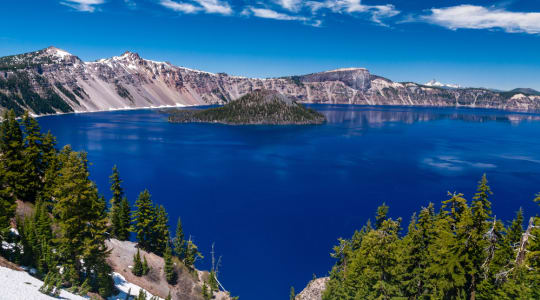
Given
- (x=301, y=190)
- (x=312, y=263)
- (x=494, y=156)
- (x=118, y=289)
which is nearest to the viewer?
(x=118, y=289)

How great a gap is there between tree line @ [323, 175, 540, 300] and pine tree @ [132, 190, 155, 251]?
32.1 m

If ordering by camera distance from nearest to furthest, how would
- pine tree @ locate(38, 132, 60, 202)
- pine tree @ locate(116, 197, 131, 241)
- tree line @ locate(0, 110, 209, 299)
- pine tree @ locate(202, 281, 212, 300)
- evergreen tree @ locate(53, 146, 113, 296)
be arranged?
evergreen tree @ locate(53, 146, 113, 296) → tree line @ locate(0, 110, 209, 299) → pine tree @ locate(202, 281, 212, 300) → pine tree @ locate(38, 132, 60, 202) → pine tree @ locate(116, 197, 131, 241)

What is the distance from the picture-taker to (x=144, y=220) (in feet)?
178

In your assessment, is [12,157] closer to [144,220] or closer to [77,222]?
[144,220]

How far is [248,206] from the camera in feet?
299

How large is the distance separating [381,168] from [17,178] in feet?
402

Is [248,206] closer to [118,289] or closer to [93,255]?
[118,289]

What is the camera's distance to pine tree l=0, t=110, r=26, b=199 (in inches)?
1932

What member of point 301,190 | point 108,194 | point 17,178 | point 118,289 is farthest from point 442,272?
point 108,194

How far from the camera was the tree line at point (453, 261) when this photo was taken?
75.9ft

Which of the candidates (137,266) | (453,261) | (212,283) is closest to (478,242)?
(453,261)

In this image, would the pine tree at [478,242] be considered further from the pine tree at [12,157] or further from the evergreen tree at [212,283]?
the pine tree at [12,157]

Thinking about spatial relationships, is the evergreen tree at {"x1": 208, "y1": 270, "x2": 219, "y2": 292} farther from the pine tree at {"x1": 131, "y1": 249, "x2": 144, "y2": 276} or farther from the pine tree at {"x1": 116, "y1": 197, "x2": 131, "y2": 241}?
the pine tree at {"x1": 116, "y1": 197, "x2": 131, "y2": 241}

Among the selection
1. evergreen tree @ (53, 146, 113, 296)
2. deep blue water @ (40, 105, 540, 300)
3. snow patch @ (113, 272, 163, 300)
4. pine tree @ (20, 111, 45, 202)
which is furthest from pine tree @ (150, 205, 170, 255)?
pine tree @ (20, 111, 45, 202)
